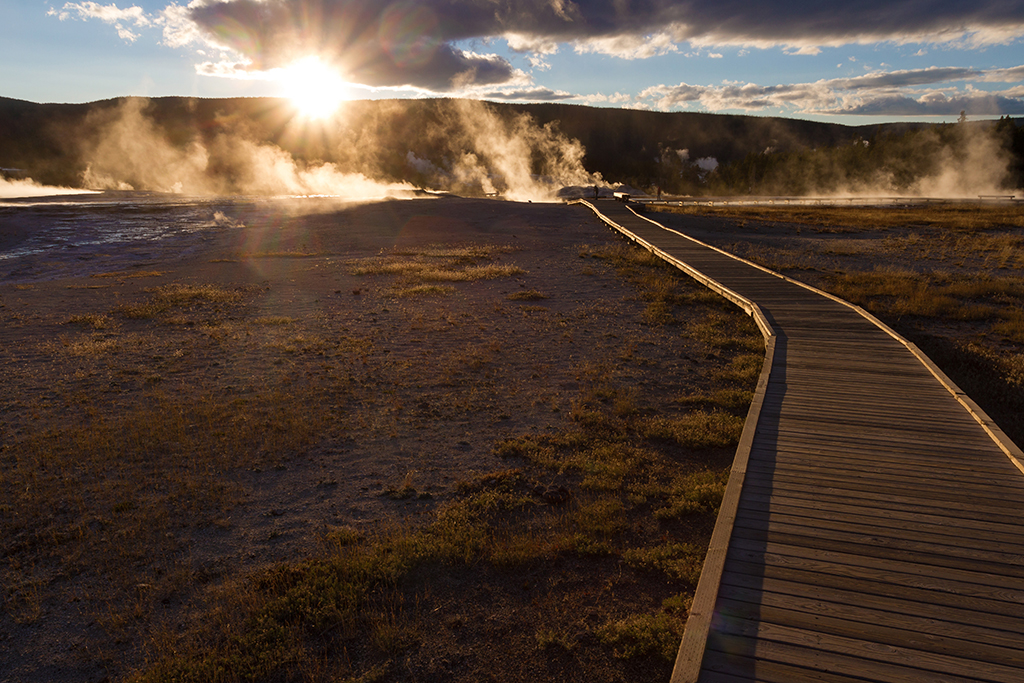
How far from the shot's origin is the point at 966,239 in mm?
26422

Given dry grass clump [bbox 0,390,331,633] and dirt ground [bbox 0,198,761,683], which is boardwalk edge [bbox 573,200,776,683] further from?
dry grass clump [bbox 0,390,331,633]

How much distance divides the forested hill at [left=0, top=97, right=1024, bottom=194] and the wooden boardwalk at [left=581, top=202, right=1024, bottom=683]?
77961mm

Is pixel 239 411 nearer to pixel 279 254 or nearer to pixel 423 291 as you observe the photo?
pixel 423 291

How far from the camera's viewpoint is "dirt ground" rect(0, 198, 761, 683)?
4946 millimetres

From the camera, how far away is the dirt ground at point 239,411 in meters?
4.95

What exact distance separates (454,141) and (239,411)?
121825 millimetres

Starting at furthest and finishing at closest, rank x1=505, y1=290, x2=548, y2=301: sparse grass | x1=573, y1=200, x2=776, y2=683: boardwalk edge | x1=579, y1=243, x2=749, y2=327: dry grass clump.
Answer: x1=505, y1=290, x2=548, y2=301: sparse grass → x1=579, y1=243, x2=749, y2=327: dry grass clump → x1=573, y1=200, x2=776, y2=683: boardwalk edge

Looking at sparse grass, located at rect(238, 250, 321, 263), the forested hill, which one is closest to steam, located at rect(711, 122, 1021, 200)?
the forested hill

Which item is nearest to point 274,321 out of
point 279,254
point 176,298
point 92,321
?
point 92,321

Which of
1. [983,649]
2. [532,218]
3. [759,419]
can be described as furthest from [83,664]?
[532,218]

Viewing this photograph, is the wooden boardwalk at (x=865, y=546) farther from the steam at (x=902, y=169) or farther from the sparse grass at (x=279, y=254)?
the steam at (x=902, y=169)

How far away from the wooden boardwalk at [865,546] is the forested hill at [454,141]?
7796cm

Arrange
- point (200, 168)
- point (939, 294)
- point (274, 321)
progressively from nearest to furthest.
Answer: point (274, 321)
point (939, 294)
point (200, 168)

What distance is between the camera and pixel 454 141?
121812 millimetres
